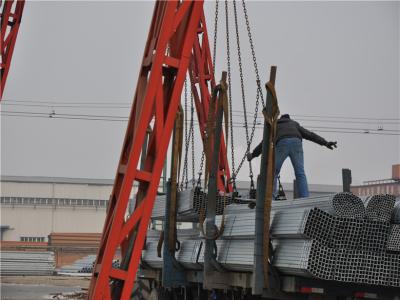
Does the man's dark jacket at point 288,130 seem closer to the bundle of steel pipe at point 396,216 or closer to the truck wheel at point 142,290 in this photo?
the truck wheel at point 142,290

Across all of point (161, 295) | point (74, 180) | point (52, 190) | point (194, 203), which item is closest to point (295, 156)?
point (194, 203)

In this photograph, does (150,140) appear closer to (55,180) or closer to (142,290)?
(142,290)

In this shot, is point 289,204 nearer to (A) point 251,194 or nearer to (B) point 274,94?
(B) point 274,94

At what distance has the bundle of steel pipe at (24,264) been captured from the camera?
45.0 m

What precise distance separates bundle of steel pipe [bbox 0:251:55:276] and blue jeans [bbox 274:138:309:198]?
34272mm

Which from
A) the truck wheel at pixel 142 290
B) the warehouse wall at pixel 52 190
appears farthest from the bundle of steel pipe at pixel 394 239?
the warehouse wall at pixel 52 190

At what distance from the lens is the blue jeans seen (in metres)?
12.4

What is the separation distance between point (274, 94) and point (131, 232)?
2.46 m

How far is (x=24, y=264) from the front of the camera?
4550cm

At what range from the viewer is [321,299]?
326 inches

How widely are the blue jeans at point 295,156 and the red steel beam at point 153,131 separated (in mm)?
2828

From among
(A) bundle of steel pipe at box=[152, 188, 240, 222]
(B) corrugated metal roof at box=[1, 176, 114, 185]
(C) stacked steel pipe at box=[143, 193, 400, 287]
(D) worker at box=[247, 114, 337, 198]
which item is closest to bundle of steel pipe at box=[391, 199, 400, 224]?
(C) stacked steel pipe at box=[143, 193, 400, 287]

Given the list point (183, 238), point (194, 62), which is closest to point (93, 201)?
point (194, 62)

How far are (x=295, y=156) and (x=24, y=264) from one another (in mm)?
35223
